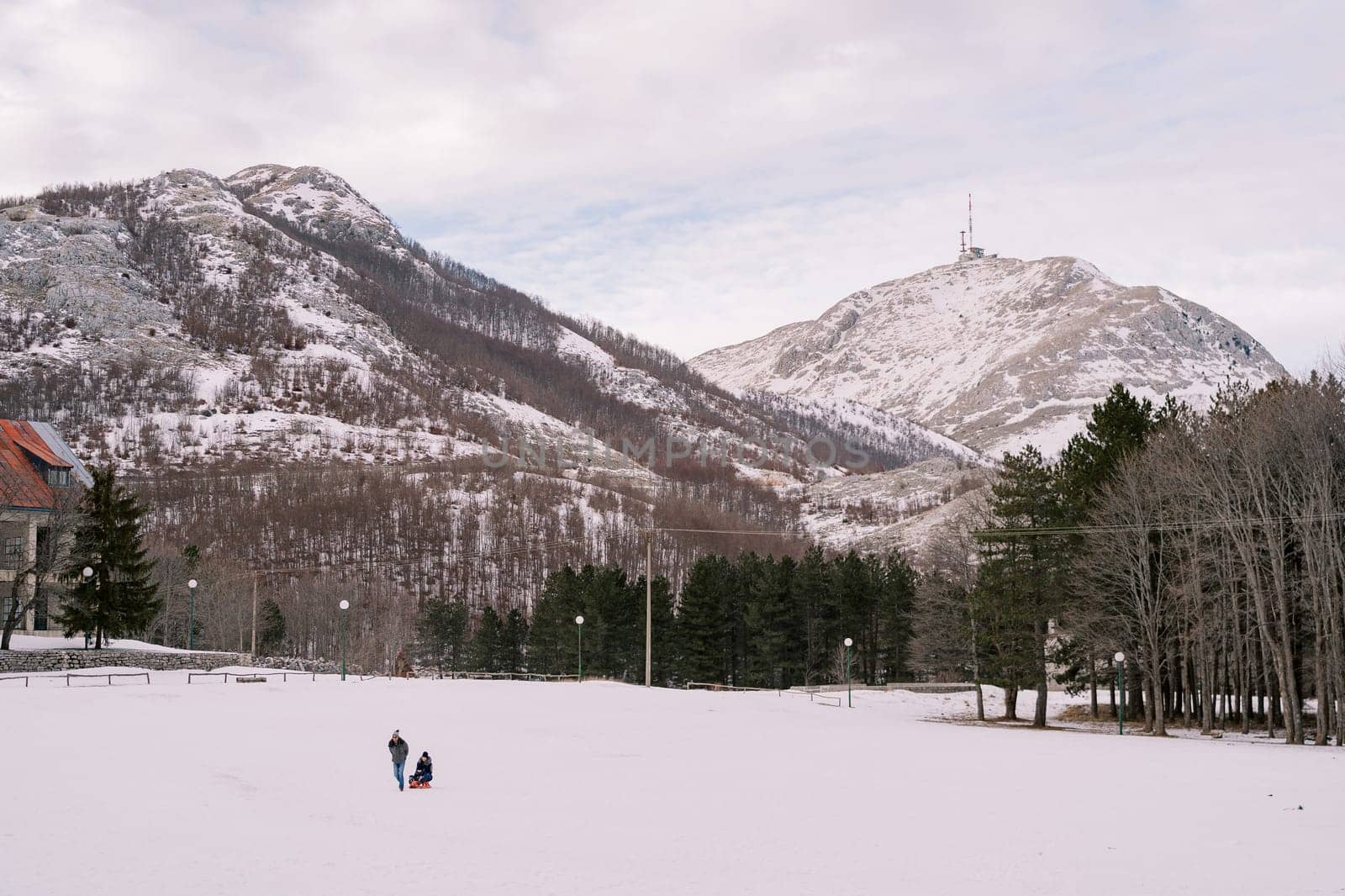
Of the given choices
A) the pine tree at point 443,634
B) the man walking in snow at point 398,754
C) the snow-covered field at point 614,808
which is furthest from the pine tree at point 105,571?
the pine tree at point 443,634

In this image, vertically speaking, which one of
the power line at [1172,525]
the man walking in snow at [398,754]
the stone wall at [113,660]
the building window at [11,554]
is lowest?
the man walking in snow at [398,754]

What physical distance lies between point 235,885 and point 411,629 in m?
115

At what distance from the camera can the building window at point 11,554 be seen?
195 ft

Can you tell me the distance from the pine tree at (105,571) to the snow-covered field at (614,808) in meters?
14.8

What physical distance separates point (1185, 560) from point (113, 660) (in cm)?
5104

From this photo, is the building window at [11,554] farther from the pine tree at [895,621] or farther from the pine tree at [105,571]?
the pine tree at [895,621]

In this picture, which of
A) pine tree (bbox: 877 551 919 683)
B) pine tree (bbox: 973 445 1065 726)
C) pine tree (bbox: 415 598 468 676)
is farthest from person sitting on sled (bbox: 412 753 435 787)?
pine tree (bbox: 415 598 468 676)

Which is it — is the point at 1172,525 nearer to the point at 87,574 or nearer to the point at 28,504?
the point at 87,574

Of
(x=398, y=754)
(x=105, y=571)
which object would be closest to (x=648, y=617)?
(x=105, y=571)

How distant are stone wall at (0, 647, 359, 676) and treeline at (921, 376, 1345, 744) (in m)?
39.0

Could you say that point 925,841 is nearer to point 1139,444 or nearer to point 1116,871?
point 1116,871

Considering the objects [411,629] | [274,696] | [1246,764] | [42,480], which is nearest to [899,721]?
[1246,764]

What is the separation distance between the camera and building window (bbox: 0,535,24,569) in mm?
59528

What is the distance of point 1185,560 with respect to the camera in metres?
51.0
